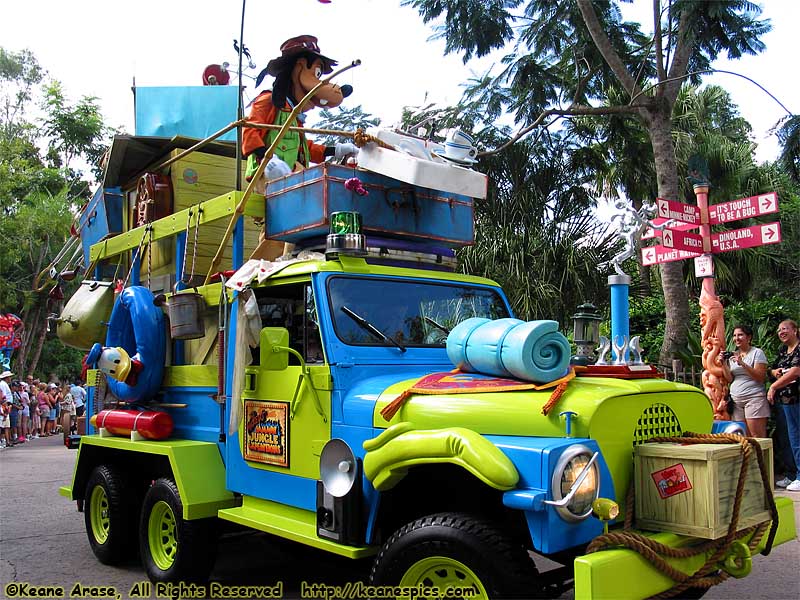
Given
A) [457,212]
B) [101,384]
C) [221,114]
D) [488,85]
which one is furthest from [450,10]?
[101,384]

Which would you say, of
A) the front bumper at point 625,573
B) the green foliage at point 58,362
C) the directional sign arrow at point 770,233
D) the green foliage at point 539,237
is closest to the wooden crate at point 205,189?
the front bumper at point 625,573

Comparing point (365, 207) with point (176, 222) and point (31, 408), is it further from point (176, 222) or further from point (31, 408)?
point (31, 408)

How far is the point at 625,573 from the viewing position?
2.89 meters

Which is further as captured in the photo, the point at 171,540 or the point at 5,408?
the point at 5,408

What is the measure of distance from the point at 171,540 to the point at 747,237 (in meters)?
6.97

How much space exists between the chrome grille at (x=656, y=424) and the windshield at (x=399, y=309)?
57.7 inches

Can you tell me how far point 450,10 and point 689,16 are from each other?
11.7 feet

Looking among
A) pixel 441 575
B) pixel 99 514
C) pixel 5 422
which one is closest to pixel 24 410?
pixel 5 422

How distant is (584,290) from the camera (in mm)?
15008

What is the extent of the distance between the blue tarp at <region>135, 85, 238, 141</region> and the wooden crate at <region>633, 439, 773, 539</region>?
211 inches

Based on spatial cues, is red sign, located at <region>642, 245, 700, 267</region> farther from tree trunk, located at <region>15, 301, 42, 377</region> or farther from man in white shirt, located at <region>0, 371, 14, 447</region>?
tree trunk, located at <region>15, 301, 42, 377</region>

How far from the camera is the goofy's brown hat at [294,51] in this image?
20.1 ft

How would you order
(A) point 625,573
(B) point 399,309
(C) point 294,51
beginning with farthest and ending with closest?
(C) point 294,51 → (B) point 399,309 → (A) point 625,573

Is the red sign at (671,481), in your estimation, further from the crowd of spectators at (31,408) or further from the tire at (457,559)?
the crowd of spectators at (31,408)
